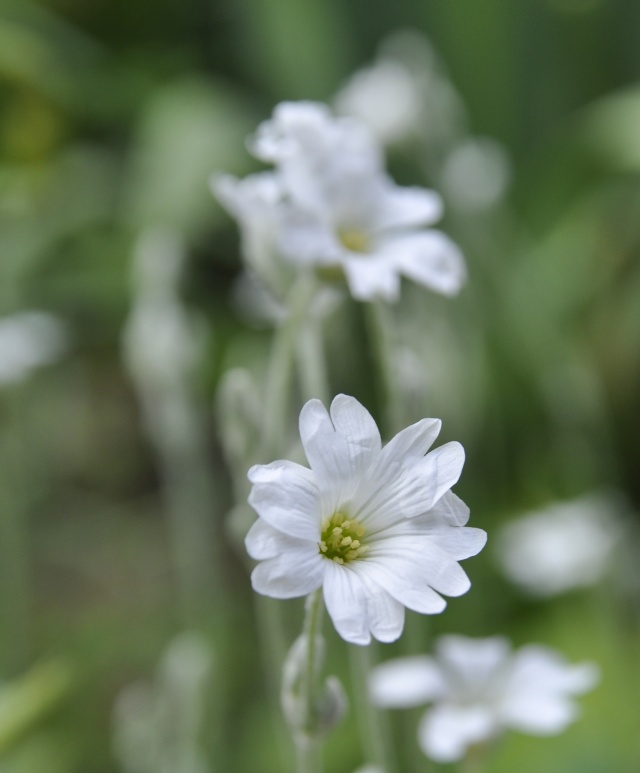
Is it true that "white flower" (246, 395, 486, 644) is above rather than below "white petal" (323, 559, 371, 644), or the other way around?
above

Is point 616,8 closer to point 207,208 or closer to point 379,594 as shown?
point 207,208

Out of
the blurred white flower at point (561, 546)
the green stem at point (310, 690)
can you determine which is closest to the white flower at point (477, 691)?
the green stem at point (310, 690)

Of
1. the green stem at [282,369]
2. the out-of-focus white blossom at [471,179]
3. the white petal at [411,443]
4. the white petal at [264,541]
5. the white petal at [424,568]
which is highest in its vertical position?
the out-of-focus white blossom at [471,179]

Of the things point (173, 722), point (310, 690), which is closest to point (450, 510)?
point (310, 690)

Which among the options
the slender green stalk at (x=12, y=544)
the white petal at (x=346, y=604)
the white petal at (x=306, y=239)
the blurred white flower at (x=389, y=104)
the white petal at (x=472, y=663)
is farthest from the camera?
the blurred white flower at (x=389, y=104)

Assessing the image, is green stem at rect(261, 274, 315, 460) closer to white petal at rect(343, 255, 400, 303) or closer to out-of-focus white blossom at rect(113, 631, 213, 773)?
white petal at rect(343, 255, 400, 303)

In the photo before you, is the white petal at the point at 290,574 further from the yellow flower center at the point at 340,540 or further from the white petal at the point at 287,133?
the white petal at the point at 287,133

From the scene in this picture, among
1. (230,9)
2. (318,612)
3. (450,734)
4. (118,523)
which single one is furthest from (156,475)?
(318,612)

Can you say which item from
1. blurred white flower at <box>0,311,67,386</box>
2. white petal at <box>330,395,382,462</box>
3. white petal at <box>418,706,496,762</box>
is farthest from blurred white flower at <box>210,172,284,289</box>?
blurred white flower at <box>0,311,67,386</box>
